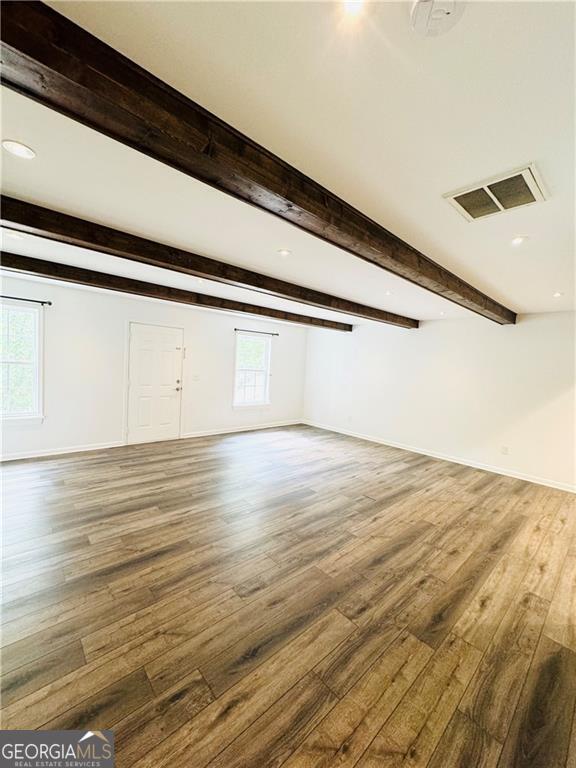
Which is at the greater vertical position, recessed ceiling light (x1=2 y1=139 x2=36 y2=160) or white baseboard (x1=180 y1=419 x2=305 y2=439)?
recessed ceiling light (x1=2 y1=139 x2=36 y2=160)

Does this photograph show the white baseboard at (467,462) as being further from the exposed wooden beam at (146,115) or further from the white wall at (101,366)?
the exposed wooden beam at (146,115)

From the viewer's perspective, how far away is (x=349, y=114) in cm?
124

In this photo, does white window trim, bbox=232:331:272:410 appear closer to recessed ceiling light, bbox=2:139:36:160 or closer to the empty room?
the empty room

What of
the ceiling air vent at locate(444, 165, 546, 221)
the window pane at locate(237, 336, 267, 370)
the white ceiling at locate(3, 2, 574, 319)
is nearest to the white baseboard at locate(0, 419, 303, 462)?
the window pane at locate(237, 336, 267, 370)

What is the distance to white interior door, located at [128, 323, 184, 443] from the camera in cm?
536

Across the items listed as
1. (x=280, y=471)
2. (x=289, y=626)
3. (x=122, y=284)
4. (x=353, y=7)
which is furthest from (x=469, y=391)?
(x=122, y=284)

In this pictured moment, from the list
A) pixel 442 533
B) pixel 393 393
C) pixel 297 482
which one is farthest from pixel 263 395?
pixel 442 533

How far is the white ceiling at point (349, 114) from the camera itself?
921 millimetres

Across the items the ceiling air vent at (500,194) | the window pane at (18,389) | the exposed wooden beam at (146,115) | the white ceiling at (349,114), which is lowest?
the window pane at (18,389)

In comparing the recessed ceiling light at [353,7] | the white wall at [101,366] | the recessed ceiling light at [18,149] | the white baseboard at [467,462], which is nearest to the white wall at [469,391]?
the white baseboard at [467,462]

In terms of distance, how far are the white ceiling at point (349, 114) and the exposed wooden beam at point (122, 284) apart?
174 centimetres

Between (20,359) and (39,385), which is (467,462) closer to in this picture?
(39,385)

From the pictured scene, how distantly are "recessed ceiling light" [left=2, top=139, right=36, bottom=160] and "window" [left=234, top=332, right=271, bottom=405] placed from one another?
5.09m

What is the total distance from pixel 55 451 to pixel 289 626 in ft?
14.8
